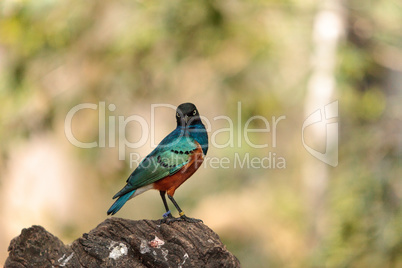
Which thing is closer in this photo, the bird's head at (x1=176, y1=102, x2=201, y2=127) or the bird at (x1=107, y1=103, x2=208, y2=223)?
the bird at (x1=107, y1=103, x2=208, y2=223)

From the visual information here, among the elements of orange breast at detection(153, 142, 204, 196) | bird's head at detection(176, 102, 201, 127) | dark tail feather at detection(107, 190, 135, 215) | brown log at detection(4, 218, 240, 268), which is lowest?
brown log at detection(4, 218, 240, 268)

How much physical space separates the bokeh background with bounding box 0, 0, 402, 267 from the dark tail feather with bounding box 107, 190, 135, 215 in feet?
14.5

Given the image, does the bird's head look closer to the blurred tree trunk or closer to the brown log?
the brown log

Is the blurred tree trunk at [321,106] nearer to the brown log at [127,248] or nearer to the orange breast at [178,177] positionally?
the orange breast at [178,177]

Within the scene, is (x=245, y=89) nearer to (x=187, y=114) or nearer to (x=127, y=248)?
(x=187, y=114)

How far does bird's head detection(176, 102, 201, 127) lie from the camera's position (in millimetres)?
4801

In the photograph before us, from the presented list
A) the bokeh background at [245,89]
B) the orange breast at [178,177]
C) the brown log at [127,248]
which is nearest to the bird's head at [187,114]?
the orange breast at [178,177]

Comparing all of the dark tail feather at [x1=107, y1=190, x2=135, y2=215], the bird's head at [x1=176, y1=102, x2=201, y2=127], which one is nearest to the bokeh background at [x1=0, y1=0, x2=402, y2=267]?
the bird's head at [x1=176, y1=102, x2=201, y2=127]

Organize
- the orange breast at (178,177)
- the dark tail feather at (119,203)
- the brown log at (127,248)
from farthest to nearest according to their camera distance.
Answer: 1. the orange breast at (178,177)
2. the dark tail feather at (119,203)
3. the brown log at (127,248)

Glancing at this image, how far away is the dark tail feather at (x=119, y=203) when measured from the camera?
4355mm

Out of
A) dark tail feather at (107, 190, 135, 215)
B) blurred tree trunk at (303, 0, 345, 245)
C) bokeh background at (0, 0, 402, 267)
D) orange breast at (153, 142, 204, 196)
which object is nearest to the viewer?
dark tail feather at (107, 190, 135, 215)

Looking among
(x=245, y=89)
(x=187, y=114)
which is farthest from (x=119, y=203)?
(x=245, y=89)

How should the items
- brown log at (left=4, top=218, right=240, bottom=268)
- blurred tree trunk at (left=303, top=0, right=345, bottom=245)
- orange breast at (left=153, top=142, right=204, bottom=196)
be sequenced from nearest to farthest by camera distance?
1. brown log at (left=4, top=218, right=240, bottom=268)
2. orange breast at (left=153, top=142, right=204, bottom=196)
3. blurred tree trunk at (left=303, top=0, right=345, bottom=245)

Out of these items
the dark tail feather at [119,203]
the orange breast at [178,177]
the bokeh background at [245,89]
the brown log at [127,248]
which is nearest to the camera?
the brown log at [127,248]
